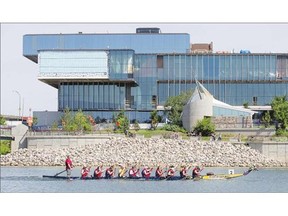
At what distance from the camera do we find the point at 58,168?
5897 cm

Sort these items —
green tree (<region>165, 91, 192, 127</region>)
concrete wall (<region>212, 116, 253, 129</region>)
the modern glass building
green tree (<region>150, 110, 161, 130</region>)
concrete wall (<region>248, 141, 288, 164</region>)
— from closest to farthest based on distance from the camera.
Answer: concrete wall (<region>248, 141, 288, 164</region>)
concrete wall (<region>212, 116, 253, 129</region>)
green tree (<region>165, 91, 192, 127</region>)
green tree (<region>150, 110, 161, 130</region>)
the modern glass building

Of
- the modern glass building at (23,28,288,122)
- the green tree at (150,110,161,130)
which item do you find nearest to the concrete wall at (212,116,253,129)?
the green tree at (150,110,161,130)

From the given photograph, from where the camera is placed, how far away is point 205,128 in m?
72.2

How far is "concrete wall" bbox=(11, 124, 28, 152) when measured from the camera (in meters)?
68.3

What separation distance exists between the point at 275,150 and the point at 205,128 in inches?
409

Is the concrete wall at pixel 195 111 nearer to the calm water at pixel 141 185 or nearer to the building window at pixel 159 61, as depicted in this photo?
the building window at pixel 159 61

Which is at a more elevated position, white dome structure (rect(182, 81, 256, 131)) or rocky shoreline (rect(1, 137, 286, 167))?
white dome structure (rect(182, 81, 256, 131))

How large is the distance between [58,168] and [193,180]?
17.2 meters

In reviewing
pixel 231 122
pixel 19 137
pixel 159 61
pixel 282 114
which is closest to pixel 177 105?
pixel 231 122

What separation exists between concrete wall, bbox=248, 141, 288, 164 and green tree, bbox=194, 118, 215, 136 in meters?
8.93

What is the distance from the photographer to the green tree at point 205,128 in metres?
72.2

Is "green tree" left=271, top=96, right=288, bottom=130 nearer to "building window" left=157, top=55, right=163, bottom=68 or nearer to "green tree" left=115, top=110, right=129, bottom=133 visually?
"green tree" left=115, top=110, right=129, bottom=133

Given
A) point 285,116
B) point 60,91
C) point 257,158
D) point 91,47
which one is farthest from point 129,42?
point 257,158

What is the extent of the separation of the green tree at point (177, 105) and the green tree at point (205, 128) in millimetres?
7353
